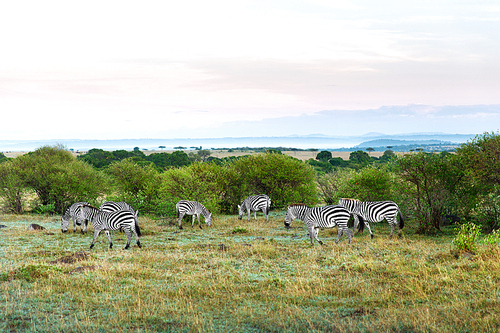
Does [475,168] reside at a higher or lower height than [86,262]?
higher

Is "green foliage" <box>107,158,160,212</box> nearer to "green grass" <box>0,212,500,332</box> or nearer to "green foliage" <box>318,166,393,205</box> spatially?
"green grass" <box>0,212,500,332</box>

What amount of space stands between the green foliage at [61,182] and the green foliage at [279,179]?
14.5 m

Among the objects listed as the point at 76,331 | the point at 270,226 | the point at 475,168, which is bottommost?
the point at 270,226

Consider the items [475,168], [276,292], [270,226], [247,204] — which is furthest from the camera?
[247,204]

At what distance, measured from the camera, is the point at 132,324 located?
25.6 ft

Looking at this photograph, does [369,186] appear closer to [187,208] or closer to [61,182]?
[187,208]

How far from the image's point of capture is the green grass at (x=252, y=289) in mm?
7715

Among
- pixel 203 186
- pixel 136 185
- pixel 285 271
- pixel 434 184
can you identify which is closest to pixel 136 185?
pixel 136 185

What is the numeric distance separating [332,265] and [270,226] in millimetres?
12984

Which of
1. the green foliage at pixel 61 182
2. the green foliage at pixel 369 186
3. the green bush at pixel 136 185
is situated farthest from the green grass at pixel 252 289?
the green foliage at pixel 61 182

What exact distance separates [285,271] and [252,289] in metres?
2.60

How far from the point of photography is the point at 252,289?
10.4 metres

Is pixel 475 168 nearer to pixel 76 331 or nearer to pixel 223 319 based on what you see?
pixel 223 319

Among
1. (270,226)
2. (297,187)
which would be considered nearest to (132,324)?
(270,226)
